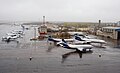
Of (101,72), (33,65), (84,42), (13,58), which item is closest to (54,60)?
(33,65)

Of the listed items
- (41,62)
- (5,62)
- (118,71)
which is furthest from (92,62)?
(5,62)

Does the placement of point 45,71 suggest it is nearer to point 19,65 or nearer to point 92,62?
point 19,65

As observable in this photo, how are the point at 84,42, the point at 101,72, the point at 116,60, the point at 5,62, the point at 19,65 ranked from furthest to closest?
the point at 84,42 → the point at 116,60 → the point at 5,62 → the point at 19,65 → the point at 101,72

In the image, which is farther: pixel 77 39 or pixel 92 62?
pixel 77 39

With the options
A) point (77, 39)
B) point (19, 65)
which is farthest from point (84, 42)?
point (19, 65)

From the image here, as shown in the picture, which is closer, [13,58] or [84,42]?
[13,58]

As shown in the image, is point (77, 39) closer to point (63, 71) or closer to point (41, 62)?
point (41, 62)

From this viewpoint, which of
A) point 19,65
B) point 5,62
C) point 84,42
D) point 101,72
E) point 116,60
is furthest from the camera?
point 84,42

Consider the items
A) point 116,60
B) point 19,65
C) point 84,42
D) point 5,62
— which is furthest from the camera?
point 84,42

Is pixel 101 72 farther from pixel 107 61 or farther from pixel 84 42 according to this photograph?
pixel 84 42

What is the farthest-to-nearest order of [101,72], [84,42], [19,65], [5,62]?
[84,42] < [5,62] < [19,65] < [101,72]
